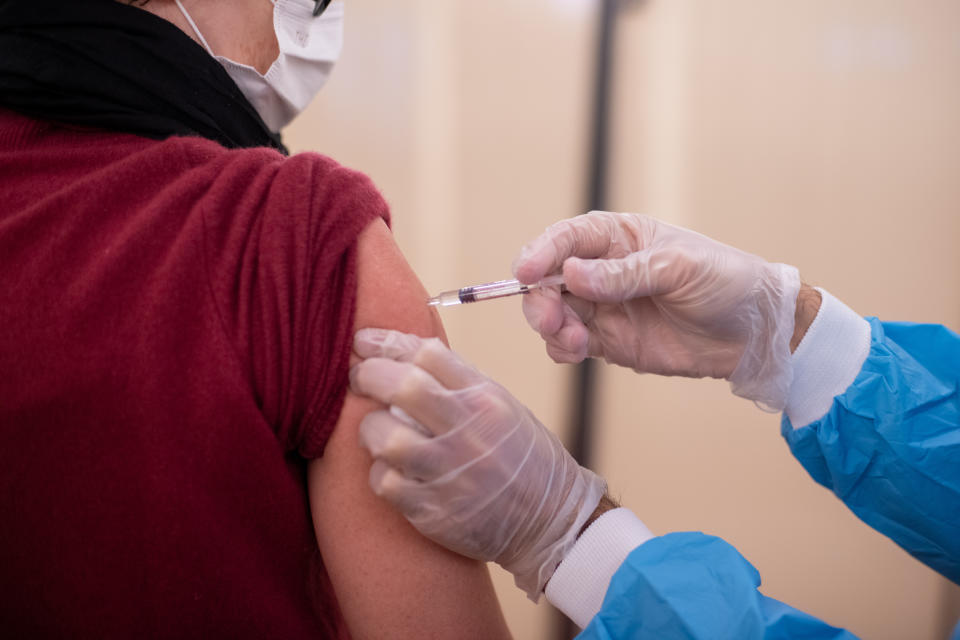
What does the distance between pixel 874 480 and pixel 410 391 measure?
0.86 metres

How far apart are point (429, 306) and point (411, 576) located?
1.08ft

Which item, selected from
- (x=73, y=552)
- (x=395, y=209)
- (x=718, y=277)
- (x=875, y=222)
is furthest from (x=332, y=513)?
(x=875, y=222)

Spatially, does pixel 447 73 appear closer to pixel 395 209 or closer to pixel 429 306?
pixel 395 209

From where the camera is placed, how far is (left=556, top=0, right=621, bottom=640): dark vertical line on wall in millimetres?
1849

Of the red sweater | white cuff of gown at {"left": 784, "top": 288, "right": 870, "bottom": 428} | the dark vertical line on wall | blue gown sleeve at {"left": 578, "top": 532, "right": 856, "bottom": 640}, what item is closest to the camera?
the red sweater

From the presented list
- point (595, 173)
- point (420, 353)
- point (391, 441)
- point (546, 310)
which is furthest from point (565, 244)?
point (595, 173)

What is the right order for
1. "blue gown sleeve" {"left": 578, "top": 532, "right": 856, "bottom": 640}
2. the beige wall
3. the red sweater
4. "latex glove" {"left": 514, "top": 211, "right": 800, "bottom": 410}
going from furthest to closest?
the beige wall
"latex glove" {"left": 514, "top": 211, "right": 800, "bottom": 410}
"blue gown sleeve" {"left": 578, "top": 532, "right": 856, "bottom": 640}
the red sweater

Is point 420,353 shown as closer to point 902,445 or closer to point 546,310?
point 546,310

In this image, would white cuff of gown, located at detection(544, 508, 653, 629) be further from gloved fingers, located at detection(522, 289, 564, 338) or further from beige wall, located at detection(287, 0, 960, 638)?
beige wall, located at detection(287, 0, 960, 638)

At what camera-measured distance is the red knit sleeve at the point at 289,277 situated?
643 mm

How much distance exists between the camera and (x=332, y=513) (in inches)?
27.6

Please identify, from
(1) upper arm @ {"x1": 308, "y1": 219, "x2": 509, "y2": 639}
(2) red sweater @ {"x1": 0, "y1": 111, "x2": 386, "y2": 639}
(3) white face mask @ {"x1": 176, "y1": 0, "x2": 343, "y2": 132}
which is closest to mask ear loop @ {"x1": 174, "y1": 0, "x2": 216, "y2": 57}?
(3) white face mask @ {"x1": 176, "y1": 0, "x2": 343, "y2": 132}

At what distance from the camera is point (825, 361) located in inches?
41.6

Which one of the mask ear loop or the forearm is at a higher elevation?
the mask ear loop
